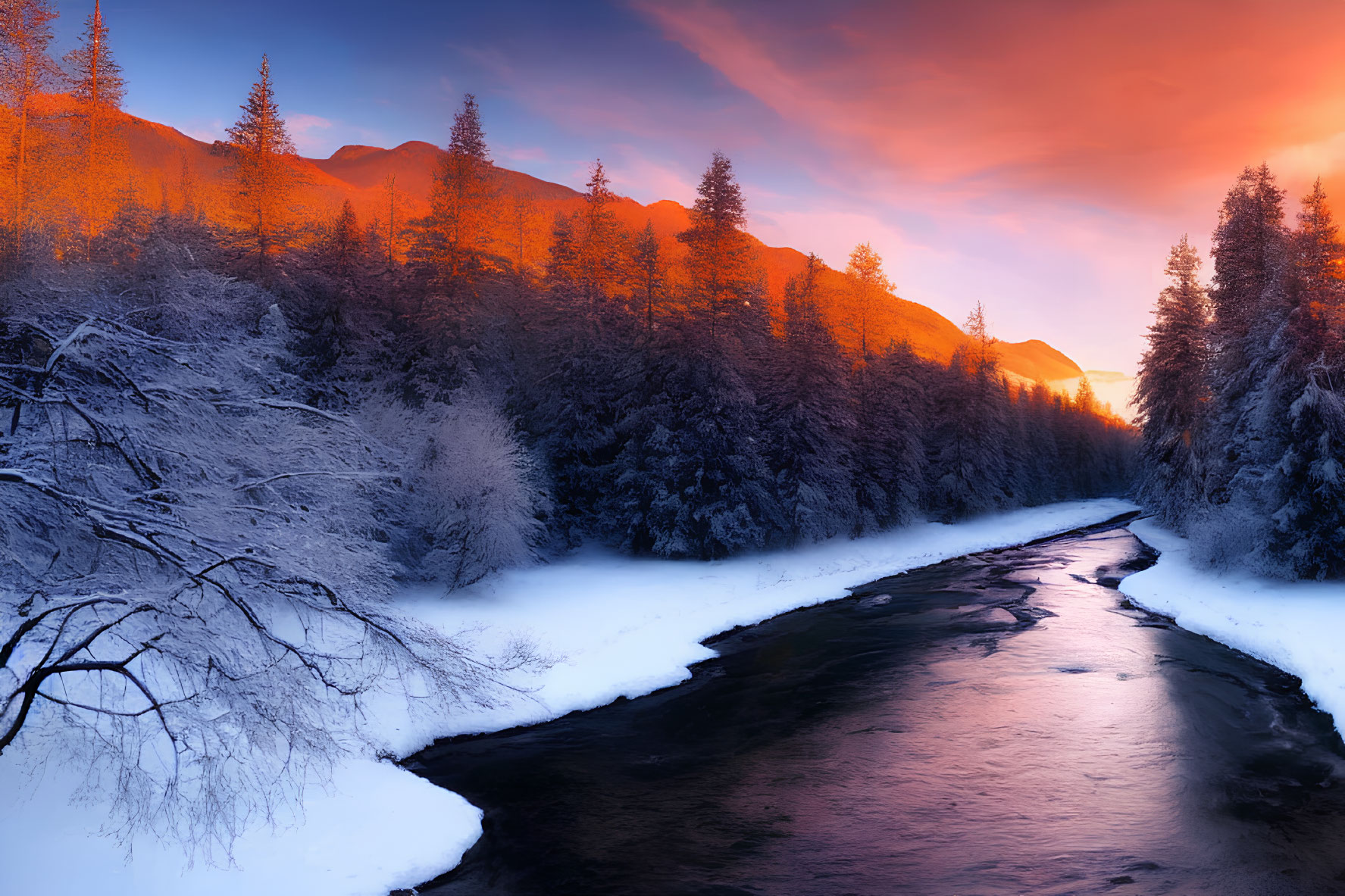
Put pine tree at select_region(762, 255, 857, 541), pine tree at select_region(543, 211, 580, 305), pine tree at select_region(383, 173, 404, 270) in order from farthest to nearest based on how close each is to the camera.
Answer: pine tree at select_region(383, 173, 404, 270) → pine tree at select_region(762, 255, 857, 541) → pine tree at select_region(543, 211, 580, 305)

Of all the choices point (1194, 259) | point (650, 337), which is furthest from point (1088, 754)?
point (1194, 259)

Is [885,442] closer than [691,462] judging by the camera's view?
No

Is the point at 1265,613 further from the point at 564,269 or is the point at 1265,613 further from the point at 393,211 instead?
the point at 393,211

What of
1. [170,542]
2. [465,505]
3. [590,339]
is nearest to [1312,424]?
[590,339]

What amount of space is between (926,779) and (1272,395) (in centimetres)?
2002

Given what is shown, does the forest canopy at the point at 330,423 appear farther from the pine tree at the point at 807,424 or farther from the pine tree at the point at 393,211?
the pine tree at the point at 393,211

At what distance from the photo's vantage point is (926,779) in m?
10.8

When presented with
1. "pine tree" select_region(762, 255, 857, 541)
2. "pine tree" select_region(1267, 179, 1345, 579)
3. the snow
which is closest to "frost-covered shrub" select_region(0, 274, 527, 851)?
the snow

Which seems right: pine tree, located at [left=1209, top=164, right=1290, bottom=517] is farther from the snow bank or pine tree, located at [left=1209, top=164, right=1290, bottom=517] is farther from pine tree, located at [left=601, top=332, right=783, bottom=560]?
pine tree, located at [left=601, top=332, right=783, bottom=560]

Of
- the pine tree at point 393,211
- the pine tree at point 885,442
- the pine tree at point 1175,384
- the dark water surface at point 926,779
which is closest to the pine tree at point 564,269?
the pine tree at point 885,442

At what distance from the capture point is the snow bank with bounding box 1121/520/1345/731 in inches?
614

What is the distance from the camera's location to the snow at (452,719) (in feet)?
23.0

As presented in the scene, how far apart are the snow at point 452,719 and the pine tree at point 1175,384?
1260 cm

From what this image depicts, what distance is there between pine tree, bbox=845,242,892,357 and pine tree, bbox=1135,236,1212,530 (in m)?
13.3
